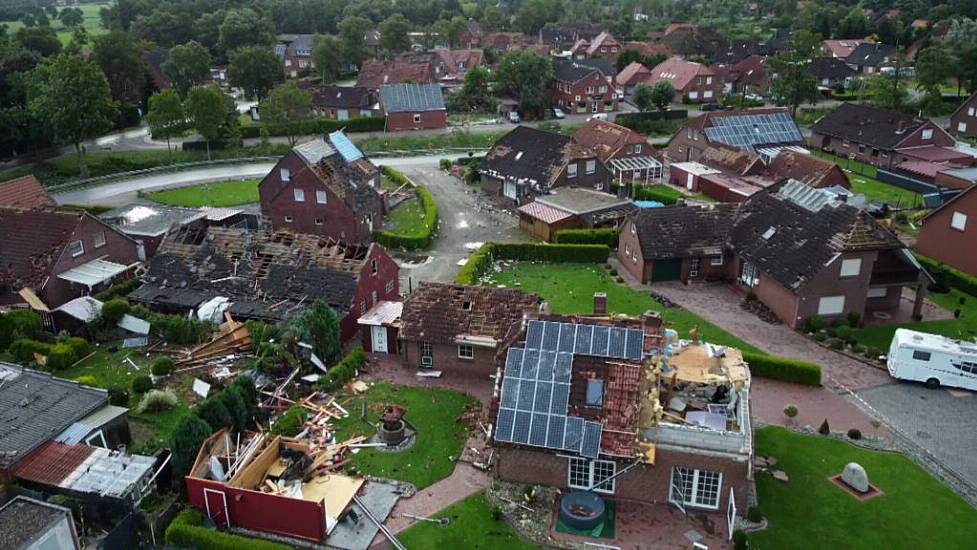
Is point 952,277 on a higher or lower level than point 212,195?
lower

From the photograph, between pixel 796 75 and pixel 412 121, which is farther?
pixel 412 121

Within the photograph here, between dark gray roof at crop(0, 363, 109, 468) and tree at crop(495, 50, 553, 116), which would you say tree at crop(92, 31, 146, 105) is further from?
dark gray roof at crop(0, 363, 109, 468)

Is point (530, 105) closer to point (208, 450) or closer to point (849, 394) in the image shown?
point (849, 394)

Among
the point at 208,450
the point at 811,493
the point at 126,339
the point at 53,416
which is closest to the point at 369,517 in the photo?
the point at 208,450

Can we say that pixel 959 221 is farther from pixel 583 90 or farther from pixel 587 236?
pixel 583 90

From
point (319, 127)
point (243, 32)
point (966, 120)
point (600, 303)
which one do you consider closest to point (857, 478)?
point (600, 303)

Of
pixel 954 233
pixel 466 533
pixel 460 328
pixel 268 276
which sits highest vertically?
pixel 268 276
